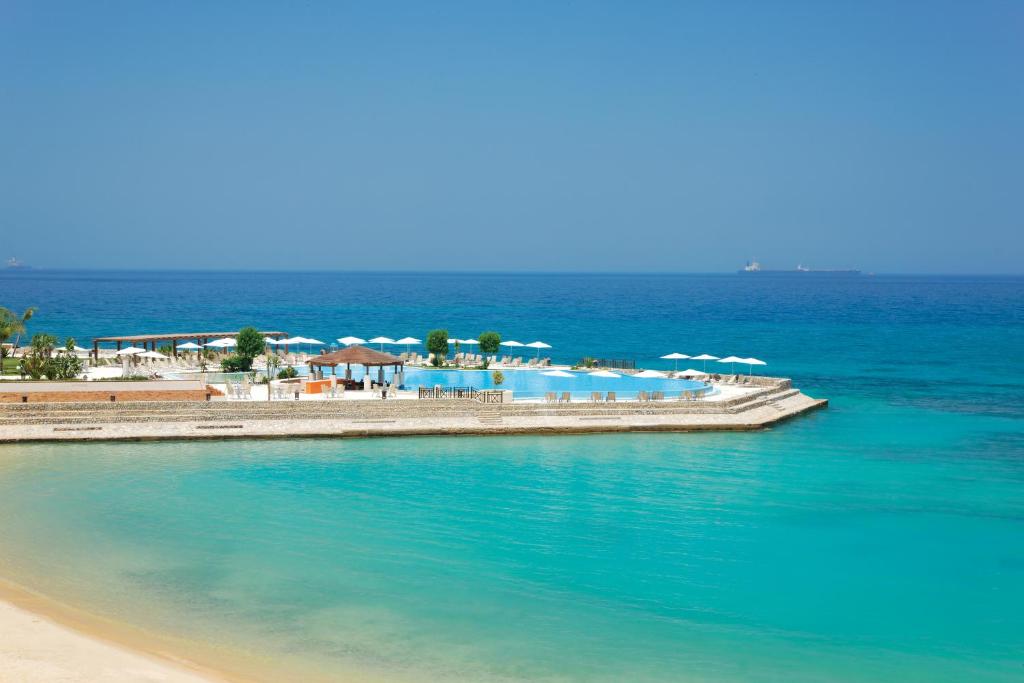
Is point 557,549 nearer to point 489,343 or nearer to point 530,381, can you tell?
point 530,381

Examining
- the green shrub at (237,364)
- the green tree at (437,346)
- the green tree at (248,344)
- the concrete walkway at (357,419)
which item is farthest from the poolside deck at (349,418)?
the green tree at (437,346)

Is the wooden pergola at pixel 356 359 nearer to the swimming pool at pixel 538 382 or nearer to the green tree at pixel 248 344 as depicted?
the swimming pool at pixel 538 382

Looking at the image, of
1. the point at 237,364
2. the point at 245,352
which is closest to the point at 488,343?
the point at 245,352

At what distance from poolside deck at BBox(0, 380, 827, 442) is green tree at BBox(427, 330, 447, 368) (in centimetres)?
1326

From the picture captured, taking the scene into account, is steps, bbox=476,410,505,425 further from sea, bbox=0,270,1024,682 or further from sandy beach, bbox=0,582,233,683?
sandy beach, bbox=0,582,233,683

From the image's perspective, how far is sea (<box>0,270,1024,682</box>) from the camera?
17531 mm

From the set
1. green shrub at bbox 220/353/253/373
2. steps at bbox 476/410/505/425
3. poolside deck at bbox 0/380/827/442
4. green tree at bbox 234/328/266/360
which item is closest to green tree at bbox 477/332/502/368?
green tree at bbox 234/328/266/360

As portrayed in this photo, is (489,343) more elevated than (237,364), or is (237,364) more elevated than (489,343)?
(489,343)

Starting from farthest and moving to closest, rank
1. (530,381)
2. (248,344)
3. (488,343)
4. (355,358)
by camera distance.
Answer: (488,343) < (530,381) < (248,344) < (355,358)

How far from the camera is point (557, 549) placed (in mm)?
23156

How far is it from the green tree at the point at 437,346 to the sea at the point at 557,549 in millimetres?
15284

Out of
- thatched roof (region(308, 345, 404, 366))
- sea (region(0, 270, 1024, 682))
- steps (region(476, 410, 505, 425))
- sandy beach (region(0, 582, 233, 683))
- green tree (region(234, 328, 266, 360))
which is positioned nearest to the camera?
sandy beach (region(0, 582, 233, 683))

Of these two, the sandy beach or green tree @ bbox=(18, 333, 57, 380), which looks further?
green tree @ bbox=(18, 333, 57, 380)

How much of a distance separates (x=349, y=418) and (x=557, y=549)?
15.4 metres
